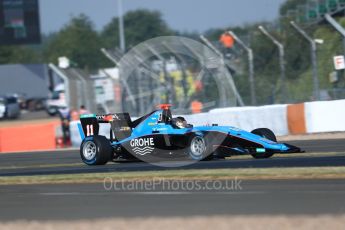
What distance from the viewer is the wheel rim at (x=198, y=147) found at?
14.3 metres

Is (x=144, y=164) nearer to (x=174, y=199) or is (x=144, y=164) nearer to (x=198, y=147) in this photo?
(x=198, y=147)

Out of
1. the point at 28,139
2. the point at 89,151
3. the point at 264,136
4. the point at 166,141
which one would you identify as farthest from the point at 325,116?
the point at 28,139

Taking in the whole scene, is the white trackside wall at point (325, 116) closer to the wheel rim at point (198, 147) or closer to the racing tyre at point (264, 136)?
the racing tyre at point (264, 136)

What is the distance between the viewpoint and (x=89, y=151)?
50.8ft

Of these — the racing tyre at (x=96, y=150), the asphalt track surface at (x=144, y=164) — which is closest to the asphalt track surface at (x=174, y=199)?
the asphalt track surface at (x=144, y=164)

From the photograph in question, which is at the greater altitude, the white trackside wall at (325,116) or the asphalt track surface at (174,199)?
the white trackside wall at (325,116)

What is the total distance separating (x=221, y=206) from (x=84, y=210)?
5.23 feet

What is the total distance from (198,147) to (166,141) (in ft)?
2.41

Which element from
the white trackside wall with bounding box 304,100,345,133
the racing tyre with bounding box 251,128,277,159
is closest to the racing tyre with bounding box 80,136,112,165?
the racing tyre with bounding box 251,128,277,159

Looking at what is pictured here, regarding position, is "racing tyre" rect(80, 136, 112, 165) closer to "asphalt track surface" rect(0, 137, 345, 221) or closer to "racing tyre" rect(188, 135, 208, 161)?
"racing tyre" rect(188, 135, 208, 161)

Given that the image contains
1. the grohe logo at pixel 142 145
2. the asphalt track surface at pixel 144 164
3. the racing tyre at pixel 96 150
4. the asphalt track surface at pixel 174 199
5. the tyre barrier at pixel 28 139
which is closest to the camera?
the asphalt track surface at pixel 174 199

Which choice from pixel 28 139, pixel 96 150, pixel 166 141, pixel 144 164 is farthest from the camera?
pixel 28 139

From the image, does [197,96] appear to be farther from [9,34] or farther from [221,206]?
[9,34]

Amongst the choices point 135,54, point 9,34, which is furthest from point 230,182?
point 9,34
